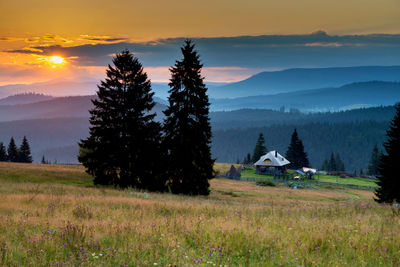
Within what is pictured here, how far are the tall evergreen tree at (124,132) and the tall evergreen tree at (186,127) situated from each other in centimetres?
174

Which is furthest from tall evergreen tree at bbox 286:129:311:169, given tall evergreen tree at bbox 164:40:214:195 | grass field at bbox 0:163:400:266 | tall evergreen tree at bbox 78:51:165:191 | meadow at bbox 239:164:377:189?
grass field at bbox 0:163:400:266

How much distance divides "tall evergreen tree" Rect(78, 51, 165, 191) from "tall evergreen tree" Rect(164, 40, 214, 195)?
5.72ft

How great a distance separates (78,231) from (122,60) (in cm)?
2582

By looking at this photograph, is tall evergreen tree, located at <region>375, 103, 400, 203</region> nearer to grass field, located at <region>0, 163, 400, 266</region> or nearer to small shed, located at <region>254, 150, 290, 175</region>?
grass field, located at <region>0, 163, 400, 266</region>

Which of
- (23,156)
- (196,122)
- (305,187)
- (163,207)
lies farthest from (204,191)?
(23,156)

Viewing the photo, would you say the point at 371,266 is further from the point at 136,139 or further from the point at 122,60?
the point at 122,60

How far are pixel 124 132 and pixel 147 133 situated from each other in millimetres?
2227

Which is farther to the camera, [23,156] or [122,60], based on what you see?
[23,156]

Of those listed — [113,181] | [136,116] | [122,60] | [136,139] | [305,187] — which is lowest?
[305,187]

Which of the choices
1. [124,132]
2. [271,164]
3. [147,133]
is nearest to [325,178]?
[271,164]

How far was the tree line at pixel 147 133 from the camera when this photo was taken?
29859 millimetres

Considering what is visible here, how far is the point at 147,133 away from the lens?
3006 centimetres

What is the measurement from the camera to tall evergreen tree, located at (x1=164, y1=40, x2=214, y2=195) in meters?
30.7

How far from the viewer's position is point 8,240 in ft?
18.4
